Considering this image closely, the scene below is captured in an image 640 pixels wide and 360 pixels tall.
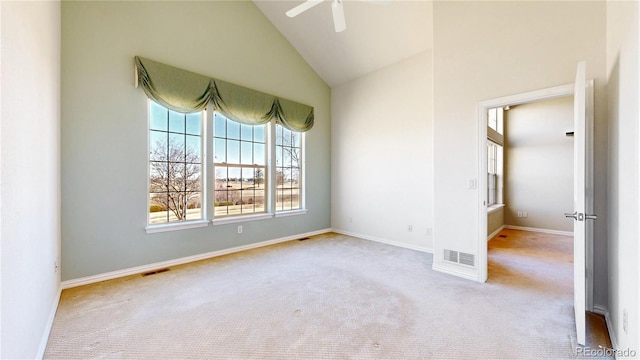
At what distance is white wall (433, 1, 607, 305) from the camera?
2.35 meters

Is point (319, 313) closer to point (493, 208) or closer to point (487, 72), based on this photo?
point (487, 72)

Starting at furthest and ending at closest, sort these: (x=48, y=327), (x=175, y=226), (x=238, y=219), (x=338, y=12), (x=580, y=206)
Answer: (x=238, y=219)
(x=175, y=226)
(x=338, y=12)
(x=48, y=327)
(x=580, y=206)

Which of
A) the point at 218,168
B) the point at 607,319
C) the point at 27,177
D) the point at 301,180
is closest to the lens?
the point at 27,177

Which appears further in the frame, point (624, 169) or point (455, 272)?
point (455, 272)

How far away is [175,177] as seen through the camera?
369cm

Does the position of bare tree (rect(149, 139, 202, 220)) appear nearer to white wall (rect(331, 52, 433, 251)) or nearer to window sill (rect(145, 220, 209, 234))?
window sill (rect(145, 220, 209, 234))

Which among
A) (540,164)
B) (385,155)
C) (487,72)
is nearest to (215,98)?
(385,155)

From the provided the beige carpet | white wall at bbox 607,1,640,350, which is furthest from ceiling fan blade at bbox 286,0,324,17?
the beige carpet

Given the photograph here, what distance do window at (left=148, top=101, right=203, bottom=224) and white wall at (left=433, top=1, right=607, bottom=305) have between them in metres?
3.33

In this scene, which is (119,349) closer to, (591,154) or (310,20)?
(591,154)

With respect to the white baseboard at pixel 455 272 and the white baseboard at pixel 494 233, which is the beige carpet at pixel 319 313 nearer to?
the white baseboard at pixel 455 272

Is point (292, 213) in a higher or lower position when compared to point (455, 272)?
higher

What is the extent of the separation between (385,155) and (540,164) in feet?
12.5

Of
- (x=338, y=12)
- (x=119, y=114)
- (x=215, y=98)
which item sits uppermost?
(x=338, y=12)
